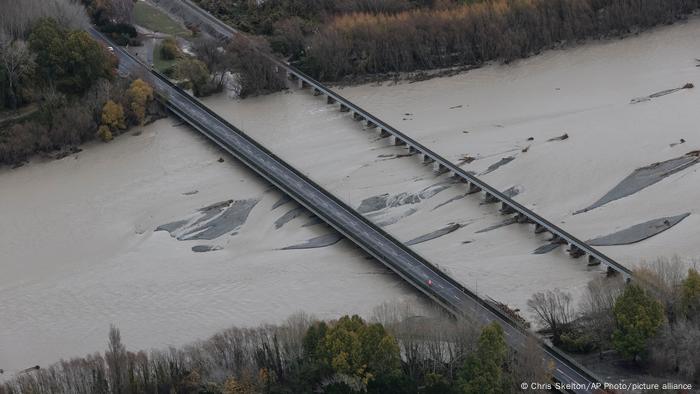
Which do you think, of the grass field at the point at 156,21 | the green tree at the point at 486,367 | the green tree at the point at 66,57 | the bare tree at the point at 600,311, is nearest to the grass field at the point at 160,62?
the grass field at the point at 156,21

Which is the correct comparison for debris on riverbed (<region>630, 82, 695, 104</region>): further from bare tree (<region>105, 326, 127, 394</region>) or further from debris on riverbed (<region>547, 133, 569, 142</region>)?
bare tree (<region>105, 326, 127, 394</region>)

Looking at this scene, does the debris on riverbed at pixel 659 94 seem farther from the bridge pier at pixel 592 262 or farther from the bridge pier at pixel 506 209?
the bridge pier at pixel 592 262

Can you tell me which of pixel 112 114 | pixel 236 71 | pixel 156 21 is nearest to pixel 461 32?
pixel 236 71

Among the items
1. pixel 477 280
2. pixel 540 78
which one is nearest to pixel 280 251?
pixel 477 280

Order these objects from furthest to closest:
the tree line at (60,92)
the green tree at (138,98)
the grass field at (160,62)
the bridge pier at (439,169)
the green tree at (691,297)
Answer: the grass field at (160,62) → the green tree at (138,98) → the tree line at (60,92) → the bridge pier at (439,169) → the green tree at (691,297)

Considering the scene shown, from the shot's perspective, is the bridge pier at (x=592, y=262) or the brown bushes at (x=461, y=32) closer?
the bridge pier at (x=592, y=262)

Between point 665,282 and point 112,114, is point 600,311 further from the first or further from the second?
point 112,114
